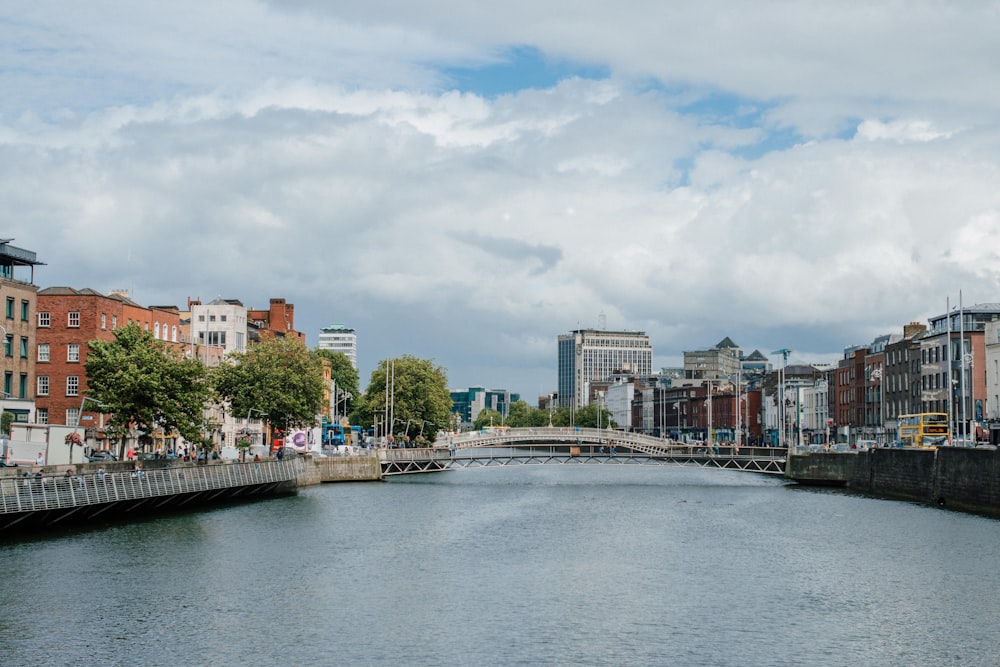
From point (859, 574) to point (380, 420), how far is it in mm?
117901

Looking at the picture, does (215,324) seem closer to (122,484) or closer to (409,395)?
(409,395)

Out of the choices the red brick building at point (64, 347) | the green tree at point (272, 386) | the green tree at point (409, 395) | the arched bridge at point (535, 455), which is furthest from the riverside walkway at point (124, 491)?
the green tree at point (409, 395)

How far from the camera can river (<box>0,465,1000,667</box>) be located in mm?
41781

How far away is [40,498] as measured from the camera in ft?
211

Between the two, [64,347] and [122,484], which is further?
[64,347]

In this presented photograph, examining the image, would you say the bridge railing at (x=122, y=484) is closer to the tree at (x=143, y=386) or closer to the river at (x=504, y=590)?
the river at (x=504, y=590)

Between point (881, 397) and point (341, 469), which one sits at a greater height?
point (881, 397)

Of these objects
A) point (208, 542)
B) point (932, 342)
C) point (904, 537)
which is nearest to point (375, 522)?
point (208, 542)

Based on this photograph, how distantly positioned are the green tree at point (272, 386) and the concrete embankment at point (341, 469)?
15.3 ft

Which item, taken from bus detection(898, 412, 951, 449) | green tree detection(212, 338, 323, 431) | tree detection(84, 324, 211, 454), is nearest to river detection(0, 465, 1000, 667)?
tree detection(84, 324, 211, 454)

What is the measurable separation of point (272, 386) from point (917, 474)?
180 ft

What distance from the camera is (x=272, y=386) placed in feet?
373

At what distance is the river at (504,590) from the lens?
41781 mm

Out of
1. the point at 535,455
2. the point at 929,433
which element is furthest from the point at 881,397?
the point at 929,433
